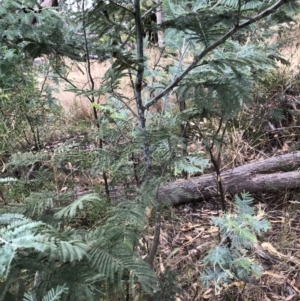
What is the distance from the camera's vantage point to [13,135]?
2.12 meters

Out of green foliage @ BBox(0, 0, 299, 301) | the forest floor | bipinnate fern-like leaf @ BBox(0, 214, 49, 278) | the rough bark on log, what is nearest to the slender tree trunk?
green foliage @ BBox(0, 0, 299, 301)

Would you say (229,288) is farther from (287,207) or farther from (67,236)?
(67,236)

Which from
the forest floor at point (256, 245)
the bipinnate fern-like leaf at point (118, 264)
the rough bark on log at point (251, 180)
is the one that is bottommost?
the forest floor at point (256, 245)

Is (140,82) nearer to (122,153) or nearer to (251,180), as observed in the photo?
(122,153)

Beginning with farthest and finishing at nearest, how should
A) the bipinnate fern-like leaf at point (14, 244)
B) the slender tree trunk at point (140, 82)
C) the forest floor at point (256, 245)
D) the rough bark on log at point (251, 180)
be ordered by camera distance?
the rough bark on log at point (251, 180) → the forest floor at point (256, 245) → the slender tree trunk at point (140, 82) → the bipinnate fern-like leaf at point (14, 244)

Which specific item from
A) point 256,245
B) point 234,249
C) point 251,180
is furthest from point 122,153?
point 251,180

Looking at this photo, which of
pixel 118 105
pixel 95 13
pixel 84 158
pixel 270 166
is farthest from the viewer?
pixel 270 166

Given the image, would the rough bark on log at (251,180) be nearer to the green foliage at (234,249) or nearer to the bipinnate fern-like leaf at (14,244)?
the green foliage at (234,249)

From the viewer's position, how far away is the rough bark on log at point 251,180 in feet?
7.06

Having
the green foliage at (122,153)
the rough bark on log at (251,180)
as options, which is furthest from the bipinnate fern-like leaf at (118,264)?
the rough bark on log at (251,180)

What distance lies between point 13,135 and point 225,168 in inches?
55.0

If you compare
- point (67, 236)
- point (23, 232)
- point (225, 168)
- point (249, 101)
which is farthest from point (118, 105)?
point (225, 168)

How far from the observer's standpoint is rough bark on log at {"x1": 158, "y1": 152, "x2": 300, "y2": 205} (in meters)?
2.15

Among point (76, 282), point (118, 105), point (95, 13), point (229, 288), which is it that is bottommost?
point (229, 288)
